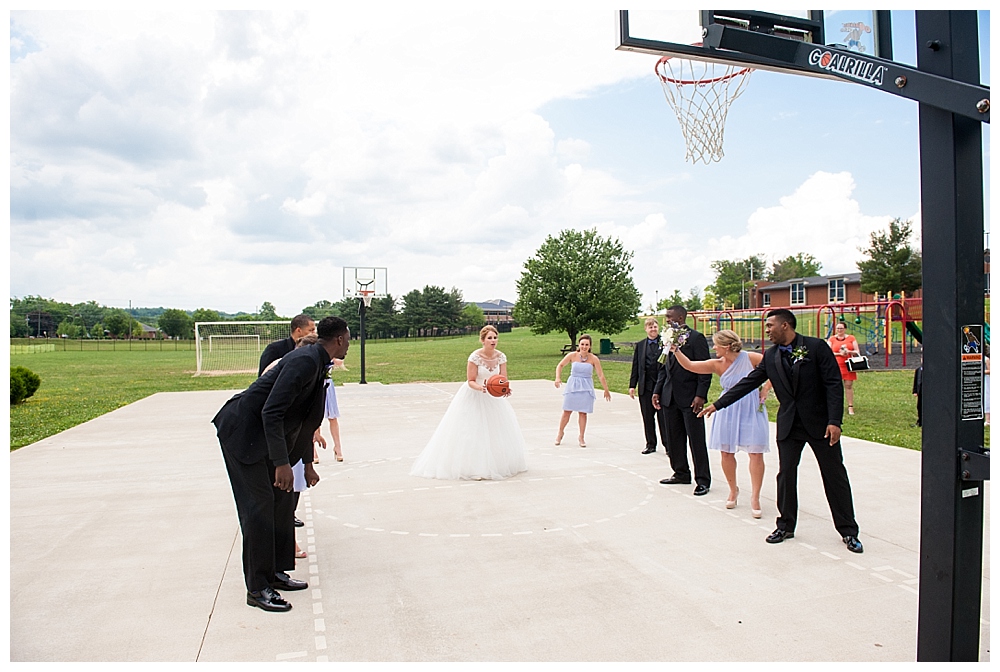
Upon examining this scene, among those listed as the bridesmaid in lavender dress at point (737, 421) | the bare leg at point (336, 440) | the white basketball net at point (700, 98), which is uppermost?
the white basketball net at point (700, 98)

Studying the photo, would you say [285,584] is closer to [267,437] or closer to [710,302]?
[267,437]

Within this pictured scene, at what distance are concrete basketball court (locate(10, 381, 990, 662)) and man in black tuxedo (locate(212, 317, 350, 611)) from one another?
0.99 feet

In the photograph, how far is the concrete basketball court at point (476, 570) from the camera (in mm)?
4086

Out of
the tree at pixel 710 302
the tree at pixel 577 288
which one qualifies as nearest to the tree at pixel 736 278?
the tree at pixel 710 302

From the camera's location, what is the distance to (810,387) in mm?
5719

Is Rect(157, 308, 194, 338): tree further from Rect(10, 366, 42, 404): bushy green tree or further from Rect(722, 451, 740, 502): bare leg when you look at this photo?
Rect(722, 451, 740, 502): bare leg

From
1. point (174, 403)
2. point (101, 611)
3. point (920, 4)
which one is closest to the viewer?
point (920, 4)

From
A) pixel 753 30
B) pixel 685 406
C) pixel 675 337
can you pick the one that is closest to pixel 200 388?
pixel 685 406

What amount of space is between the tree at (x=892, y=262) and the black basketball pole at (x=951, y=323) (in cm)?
5319

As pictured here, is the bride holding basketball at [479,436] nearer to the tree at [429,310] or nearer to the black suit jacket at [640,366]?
the black suit jacket at [640,366]

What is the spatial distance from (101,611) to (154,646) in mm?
790

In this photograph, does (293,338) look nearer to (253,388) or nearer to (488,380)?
(253,388)
